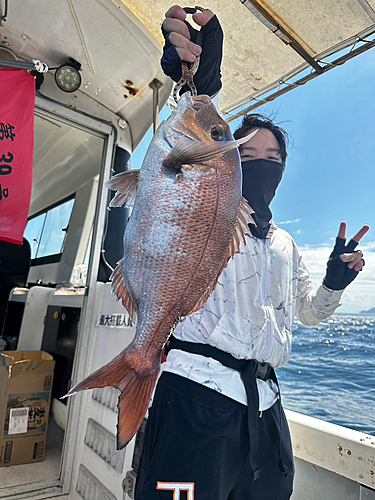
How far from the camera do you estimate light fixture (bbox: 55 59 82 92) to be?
9.09 feet

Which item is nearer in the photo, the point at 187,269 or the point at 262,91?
the point at 187,269

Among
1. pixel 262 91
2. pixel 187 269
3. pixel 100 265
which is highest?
pixel 262 91

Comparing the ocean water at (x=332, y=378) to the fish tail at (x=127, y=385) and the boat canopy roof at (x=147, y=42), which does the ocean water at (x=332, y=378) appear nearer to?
the fish tail at (x=127, y=385)

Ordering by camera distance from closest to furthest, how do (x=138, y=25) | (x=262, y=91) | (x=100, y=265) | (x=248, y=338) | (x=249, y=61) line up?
(x=248, y=338)
(x=138, y=25)
(x=100, y=265)
(x=249, y=61)
(x=262, y=91)

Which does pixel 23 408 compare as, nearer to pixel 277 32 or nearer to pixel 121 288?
pixel 121 288

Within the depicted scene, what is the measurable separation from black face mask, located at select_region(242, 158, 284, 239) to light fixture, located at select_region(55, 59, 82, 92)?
1.78 meters

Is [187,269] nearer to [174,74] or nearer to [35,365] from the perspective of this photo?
[174,74]

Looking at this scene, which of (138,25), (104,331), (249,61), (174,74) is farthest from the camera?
(249,61)

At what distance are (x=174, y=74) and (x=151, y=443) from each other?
133 centimetres

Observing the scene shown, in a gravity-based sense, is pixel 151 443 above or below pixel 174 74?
below

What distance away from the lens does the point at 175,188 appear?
1.03 metres

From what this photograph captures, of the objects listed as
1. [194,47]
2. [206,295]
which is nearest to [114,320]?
[206,295]

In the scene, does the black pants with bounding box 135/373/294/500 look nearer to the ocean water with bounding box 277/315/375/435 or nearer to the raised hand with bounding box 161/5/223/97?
the raised hand with bounding box 161/5/223/97

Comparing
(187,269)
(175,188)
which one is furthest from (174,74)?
(187,269)
